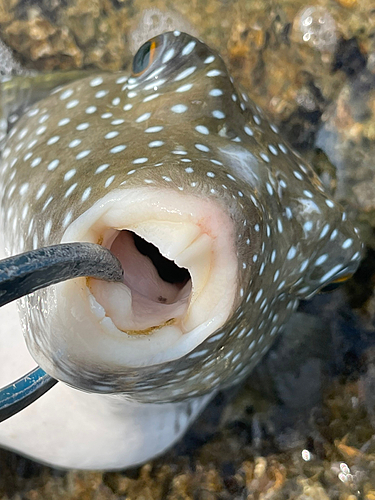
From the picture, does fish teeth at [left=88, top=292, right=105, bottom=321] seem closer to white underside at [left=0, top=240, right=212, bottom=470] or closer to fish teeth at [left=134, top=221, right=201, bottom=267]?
fish teeth at [left=134, top=221, right=201, bottom=267]

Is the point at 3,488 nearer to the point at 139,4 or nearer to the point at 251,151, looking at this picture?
the point at 251,151

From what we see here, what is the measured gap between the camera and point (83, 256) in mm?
592

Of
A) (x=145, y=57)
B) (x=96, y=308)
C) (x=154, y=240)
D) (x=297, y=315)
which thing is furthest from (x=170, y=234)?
(x=297, y=315)

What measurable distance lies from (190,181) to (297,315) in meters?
1.02

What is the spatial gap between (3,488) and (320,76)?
1.72 m

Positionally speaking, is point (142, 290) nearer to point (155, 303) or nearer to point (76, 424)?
point (155, 303)

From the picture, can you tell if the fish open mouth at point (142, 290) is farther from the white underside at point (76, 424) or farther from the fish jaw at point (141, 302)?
the white underside at point (76, 424)

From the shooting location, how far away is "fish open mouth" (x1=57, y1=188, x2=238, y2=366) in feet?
2.19

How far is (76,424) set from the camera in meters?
1.33

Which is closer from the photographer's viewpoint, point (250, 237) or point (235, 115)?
point (250, 237)

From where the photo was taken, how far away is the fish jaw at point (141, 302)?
669mm

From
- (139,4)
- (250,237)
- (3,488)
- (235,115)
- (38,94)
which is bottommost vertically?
(3,488)

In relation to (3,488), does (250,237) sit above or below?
above

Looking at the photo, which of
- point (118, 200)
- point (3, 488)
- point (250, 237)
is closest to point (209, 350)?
point (250, 237)
